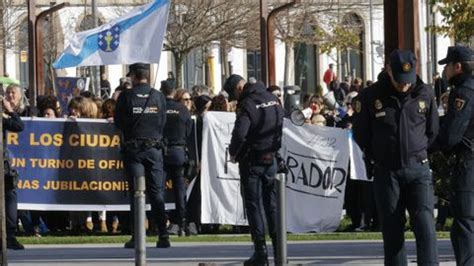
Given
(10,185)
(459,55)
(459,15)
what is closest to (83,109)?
(10,185)

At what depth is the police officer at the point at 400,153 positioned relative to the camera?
12.4m

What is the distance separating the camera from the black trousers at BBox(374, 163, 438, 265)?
40.8ft

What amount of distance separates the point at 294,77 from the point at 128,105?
162 ft

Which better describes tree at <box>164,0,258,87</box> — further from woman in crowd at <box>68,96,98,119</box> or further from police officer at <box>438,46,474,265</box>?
police officer at <box>438,46,474,265</box>

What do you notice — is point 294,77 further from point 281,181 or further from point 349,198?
point 281,181

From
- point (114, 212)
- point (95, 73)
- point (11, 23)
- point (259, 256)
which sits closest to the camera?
point (259, 256)

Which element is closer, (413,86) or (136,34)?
(413,86)

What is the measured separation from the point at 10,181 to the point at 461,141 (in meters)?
6.82

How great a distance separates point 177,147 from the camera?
1986cm

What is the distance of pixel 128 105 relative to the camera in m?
17.0

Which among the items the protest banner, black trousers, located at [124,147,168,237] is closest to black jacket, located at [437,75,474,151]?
black trousers, located at [124,147,168,237]

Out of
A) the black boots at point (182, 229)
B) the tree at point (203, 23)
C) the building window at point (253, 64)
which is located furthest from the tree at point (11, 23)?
the black boots at point (182, 229)

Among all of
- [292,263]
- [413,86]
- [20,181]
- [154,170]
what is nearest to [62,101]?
[20,181]

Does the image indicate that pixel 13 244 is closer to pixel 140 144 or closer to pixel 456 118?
pixel 140 144
